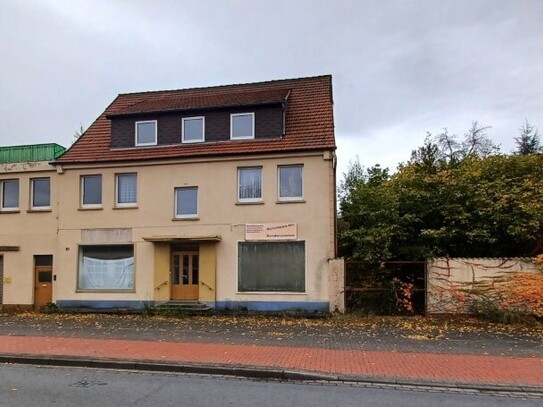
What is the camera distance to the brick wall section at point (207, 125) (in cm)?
1958

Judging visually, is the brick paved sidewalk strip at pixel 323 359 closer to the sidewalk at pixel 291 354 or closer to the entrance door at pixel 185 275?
the sidewalk at pixel 291 354

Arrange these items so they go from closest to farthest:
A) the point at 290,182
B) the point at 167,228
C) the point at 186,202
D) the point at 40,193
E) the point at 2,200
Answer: the point at 290,182 < the point at 167,228 < the point at 186,202 < the point at 40,193 < the point at 2,200

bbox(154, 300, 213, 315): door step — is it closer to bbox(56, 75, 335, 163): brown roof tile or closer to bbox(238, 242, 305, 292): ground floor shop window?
bbox(238, 242, 305, 292): ground floor shop window

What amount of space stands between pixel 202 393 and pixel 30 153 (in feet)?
60.3

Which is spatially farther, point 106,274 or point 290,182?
point 106,274

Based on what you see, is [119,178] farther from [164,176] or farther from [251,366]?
[251,366]

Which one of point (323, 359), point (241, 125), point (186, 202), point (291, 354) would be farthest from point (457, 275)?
point (186, 202)

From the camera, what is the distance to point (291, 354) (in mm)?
10117

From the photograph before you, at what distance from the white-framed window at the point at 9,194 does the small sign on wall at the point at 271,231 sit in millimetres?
10925

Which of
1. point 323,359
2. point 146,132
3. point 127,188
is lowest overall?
point 323,359

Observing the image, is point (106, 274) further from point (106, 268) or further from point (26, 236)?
point (26, 236)

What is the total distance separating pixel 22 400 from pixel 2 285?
54.2 feet

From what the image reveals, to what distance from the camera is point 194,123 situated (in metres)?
20.5

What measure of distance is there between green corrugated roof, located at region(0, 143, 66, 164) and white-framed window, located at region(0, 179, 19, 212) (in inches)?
38.4
